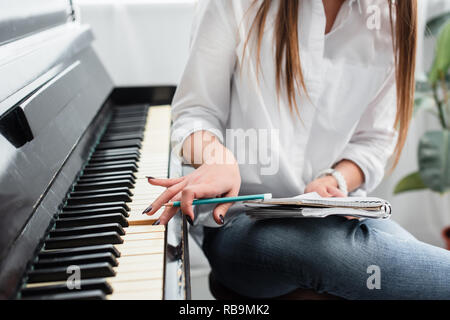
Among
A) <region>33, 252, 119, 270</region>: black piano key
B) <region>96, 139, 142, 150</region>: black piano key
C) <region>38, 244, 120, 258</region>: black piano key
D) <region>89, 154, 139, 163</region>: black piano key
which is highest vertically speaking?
<region>96, 139, 142, 150</region>: black piano key

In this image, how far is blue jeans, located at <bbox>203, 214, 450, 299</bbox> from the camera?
0.64m

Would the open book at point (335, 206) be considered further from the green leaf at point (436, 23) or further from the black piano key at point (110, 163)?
the green leaf at point (436, 23)

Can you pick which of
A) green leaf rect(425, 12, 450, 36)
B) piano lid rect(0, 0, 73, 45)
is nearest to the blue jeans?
piano lid rect(0, 0, 73, 45)

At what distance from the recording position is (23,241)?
0.48 metres

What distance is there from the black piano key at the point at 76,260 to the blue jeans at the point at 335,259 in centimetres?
29

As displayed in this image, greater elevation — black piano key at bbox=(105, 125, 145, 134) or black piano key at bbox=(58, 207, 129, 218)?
black piano key at bbox=(105, 125, 145, 134)

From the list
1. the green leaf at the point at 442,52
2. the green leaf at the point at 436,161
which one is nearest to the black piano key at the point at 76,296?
the green leaf at the point at 436,161

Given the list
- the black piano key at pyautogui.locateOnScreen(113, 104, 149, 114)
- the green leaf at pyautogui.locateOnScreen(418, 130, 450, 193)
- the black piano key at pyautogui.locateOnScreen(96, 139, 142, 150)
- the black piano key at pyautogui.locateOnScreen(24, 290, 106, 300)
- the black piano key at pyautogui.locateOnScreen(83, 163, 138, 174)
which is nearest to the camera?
the black piano key at pyautogui.locateOnScreen(24, 290, 106, 300)

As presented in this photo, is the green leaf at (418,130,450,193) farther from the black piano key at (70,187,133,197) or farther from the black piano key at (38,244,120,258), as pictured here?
the black piano key at (38,244,120,258)

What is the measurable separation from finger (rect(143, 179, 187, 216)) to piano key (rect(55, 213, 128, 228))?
0.04 m

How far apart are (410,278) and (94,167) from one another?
584 millimetres

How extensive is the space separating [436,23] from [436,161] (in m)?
0.52

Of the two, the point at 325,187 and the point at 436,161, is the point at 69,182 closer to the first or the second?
the point at 325,187

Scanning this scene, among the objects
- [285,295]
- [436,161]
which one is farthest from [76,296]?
[436,161]
